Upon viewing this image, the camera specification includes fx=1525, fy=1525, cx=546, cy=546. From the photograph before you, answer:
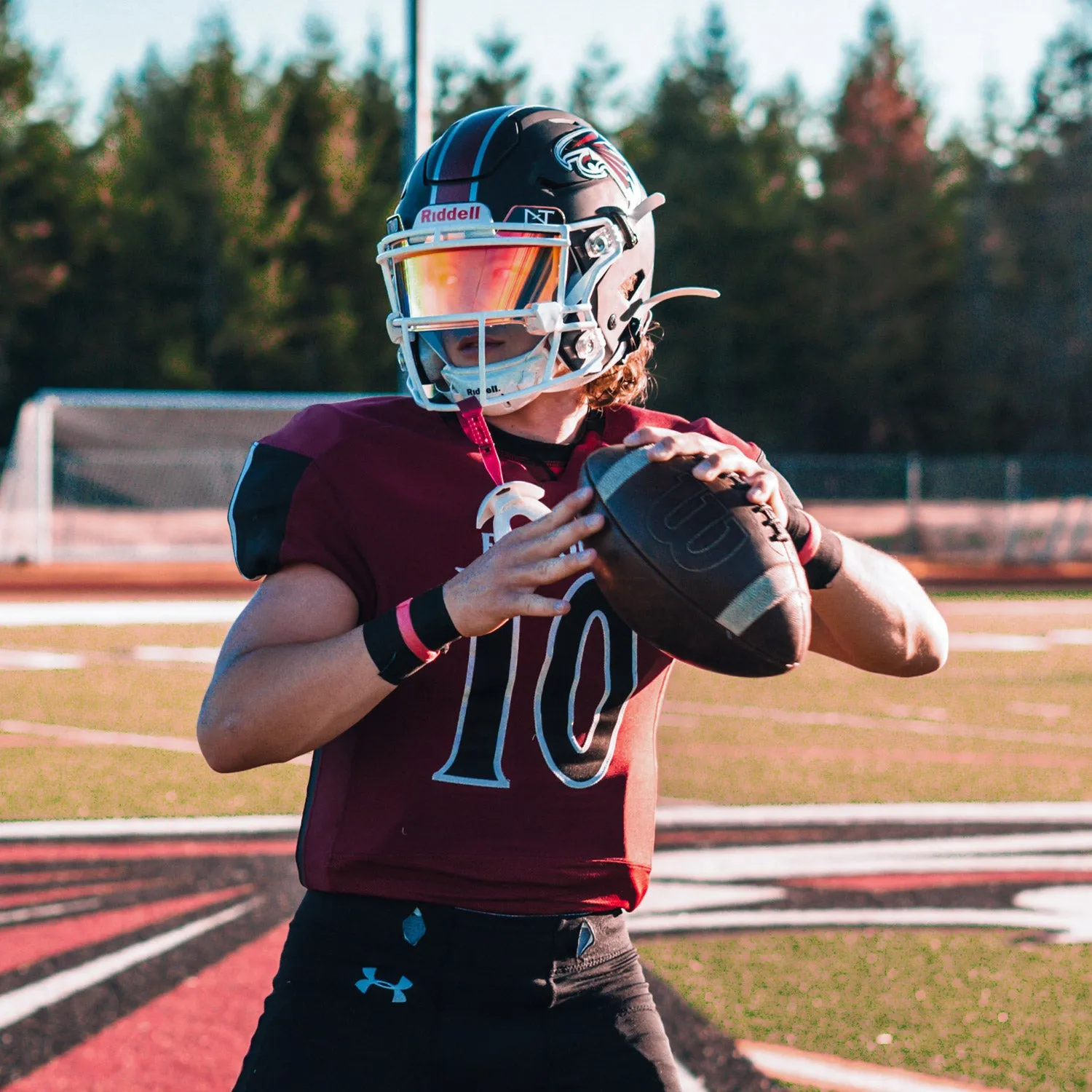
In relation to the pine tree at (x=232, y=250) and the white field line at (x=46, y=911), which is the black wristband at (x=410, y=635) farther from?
the pine tree at (x=232, y=250)

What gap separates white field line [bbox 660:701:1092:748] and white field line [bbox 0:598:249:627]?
697 cm

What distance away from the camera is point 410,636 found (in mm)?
1993

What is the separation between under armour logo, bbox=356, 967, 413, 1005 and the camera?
2.12 meters

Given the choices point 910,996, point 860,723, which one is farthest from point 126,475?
point 910,996

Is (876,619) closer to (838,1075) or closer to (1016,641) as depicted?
(838,1075)

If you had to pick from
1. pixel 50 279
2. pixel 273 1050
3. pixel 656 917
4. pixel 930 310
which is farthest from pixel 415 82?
pixel 930 310

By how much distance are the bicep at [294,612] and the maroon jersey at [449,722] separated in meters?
0.02

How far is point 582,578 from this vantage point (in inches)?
91.4

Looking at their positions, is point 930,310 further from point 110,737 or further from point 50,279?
point 110,737

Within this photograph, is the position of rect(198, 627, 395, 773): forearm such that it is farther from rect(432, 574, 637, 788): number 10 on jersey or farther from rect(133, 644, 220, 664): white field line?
rect(133, 644, 220, 664): white field line

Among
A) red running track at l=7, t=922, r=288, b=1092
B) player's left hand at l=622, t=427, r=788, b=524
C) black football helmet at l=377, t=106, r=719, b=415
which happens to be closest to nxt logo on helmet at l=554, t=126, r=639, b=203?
black football helmet at l=377, t=106, r=719, b=415

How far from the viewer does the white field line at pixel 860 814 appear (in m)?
6.80

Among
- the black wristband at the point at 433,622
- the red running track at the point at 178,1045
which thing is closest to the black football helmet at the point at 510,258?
the black wristband at the point at 433,622

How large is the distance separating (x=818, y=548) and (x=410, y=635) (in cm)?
67
